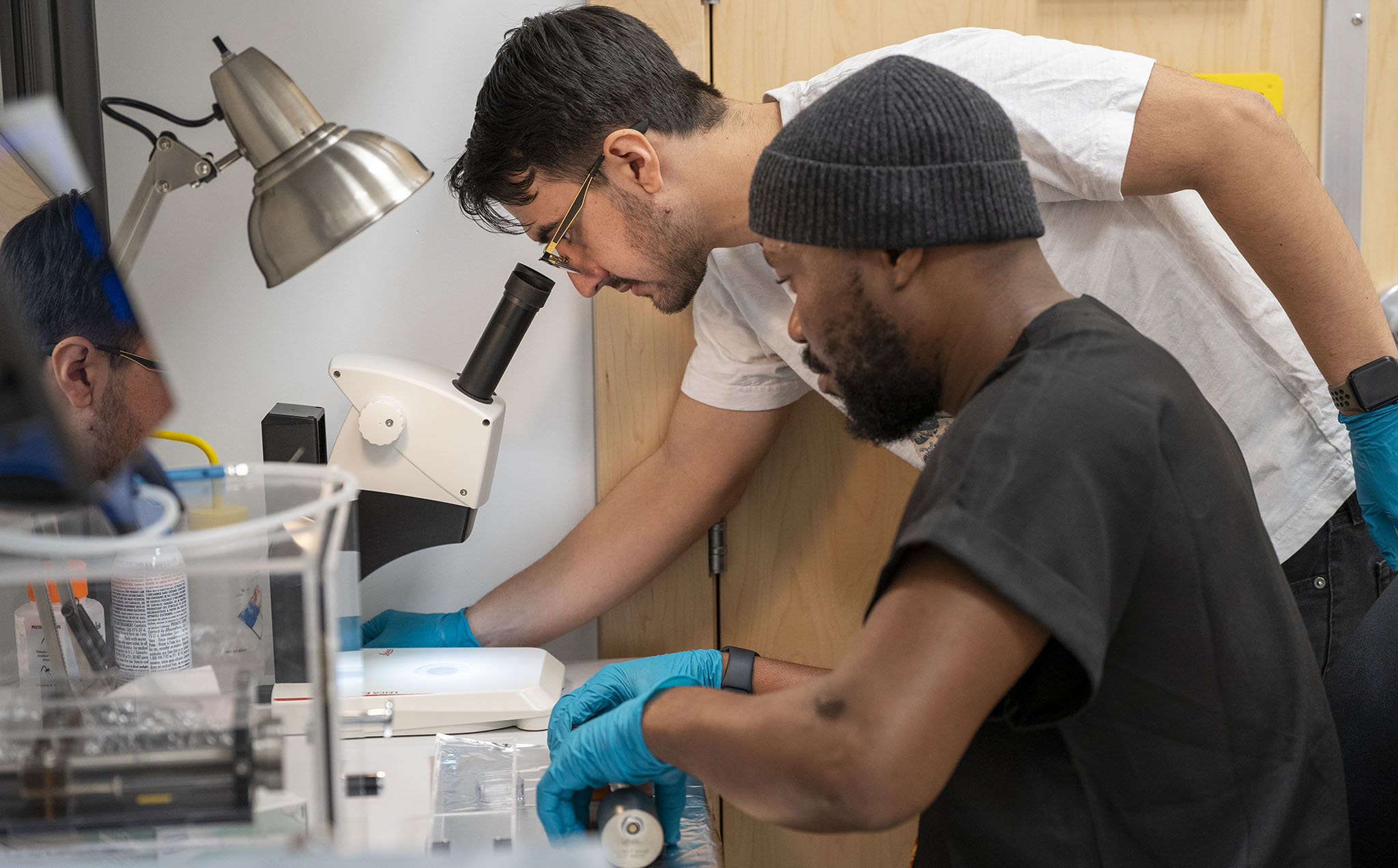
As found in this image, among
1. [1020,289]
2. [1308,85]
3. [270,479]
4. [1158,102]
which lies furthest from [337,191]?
[1308,85]

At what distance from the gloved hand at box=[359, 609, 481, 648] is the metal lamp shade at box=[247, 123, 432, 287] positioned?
64 centimetres

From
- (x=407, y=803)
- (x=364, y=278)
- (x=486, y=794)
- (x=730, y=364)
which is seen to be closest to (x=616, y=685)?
(x=486, y=794)

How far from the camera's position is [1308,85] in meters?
1.68

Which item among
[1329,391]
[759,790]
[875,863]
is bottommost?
[875,863]

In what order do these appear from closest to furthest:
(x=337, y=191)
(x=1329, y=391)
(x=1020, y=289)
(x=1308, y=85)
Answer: (x=1020, y=289) < (x=337, y=191) < (x=1329, y=391) < (x=1308, y=85)

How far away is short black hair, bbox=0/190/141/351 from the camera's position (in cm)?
78

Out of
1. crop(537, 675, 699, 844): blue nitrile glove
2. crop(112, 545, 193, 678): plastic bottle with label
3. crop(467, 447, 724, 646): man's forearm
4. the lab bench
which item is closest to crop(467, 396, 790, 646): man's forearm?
crop(467, 447, 724, 646): man's forearm

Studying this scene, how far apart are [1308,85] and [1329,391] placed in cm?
60

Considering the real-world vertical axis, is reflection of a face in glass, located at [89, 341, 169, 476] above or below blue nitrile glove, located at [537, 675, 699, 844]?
above

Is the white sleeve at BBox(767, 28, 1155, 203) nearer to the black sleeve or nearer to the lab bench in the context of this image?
the black sleeve

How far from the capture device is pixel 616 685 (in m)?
1.23

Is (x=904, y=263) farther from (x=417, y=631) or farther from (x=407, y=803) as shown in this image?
(x=417, y=631)

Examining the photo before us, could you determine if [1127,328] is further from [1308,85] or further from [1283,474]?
[1308,85]

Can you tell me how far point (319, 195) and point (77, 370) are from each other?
13.6 inches
